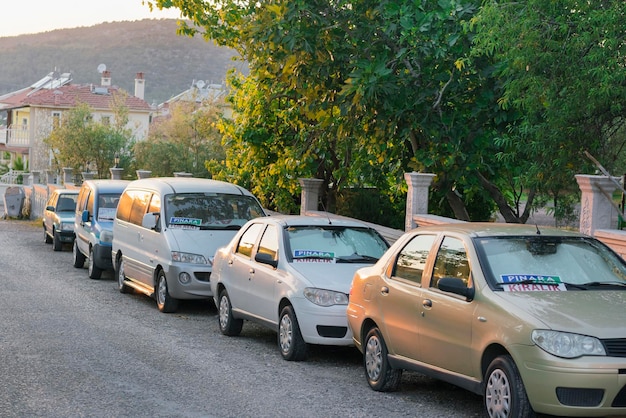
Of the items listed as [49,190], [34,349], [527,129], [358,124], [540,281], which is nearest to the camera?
[540,281]

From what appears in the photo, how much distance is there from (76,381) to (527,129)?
8.76m

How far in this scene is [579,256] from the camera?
9.20 m

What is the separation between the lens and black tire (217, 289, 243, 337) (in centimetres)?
1370

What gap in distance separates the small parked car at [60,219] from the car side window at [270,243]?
613 inches

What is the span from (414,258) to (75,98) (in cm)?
7497

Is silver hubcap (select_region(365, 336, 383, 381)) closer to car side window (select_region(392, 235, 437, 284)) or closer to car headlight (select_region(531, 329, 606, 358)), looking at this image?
car side window (select_region(392, 235, 437, 284))

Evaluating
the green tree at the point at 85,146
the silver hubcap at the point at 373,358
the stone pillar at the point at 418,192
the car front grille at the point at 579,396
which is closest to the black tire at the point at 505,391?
the car front grille at the point at 579,396

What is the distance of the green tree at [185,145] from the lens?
46281mm

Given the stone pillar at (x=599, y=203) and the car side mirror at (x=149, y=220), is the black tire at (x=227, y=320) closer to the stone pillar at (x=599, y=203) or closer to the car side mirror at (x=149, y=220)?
the car side mirror at (x=149, y=220)

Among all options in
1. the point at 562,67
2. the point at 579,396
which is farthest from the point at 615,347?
the point at 562,67

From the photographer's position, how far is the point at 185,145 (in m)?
55.0

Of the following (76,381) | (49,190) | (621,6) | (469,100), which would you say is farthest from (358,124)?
(49,190)

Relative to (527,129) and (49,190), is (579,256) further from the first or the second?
(49,190)

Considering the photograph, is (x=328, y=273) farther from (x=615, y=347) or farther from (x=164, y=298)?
(x=164, y=298)
